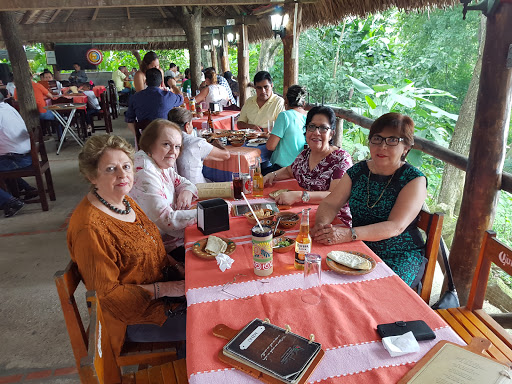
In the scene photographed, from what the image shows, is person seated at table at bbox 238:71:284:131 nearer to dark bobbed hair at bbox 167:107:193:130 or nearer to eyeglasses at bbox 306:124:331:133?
dark bobbed hair at bbox 167:107:193:130

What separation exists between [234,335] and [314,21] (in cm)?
632

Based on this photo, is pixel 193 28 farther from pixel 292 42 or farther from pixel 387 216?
pixel 387 216

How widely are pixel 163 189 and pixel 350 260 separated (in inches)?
49.0

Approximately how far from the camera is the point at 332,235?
66.2 inches

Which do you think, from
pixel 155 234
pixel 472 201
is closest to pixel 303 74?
pixel 472 201

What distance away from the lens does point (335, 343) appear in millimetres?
1055

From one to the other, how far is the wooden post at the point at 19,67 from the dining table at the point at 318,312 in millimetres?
6032

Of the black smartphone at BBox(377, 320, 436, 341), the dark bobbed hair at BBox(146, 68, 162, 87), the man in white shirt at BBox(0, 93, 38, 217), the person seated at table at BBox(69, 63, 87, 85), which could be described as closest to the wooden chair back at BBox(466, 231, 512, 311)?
the black smartphone at BBox(377, 320, 436, 341)

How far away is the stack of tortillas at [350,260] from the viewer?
1.44 m

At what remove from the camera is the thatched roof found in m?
5.04

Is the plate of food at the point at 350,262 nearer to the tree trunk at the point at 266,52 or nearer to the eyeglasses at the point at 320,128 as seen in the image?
the eyeglasses at the point at 320,128

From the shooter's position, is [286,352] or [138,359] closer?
[286,352]

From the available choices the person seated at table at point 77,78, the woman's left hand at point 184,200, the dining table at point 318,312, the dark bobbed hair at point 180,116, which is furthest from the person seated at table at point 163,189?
the person seated at table at point 77,78

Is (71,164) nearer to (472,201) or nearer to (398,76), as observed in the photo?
(472,201)
